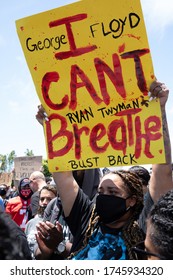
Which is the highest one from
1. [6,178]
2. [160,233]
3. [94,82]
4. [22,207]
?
[94,82]

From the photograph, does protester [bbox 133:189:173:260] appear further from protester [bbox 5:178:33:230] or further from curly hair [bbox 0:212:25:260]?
protester [bbox 5:178:33:230]

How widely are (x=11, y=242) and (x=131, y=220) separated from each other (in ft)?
2.65

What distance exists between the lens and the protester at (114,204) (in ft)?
7.20

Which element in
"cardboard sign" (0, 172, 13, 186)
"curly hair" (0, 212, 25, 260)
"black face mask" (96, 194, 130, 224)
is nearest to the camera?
"curly hair" (0, 212, 25, 260)

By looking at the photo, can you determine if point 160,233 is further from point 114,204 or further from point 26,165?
point 26,165

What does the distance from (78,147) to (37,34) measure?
0.77 metres

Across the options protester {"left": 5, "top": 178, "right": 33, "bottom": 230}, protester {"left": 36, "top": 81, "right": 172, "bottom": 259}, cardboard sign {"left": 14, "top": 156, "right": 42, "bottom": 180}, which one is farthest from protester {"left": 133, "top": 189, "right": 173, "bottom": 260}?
cardboard sign {"left": 14, "top": 156, "right": 42, "bottom": 180}

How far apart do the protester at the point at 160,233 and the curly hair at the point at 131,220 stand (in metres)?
0.44

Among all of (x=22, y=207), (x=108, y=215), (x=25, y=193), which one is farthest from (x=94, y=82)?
(x=25, y=193)

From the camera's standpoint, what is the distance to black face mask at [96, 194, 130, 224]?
7.40ft

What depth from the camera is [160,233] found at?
1.56 metres

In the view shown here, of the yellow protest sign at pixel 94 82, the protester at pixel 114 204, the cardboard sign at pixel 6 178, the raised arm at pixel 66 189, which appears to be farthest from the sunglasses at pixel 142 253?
the cardboard sign at pixel 6 178

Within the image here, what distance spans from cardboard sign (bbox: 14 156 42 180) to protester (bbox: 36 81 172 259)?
930 cm
